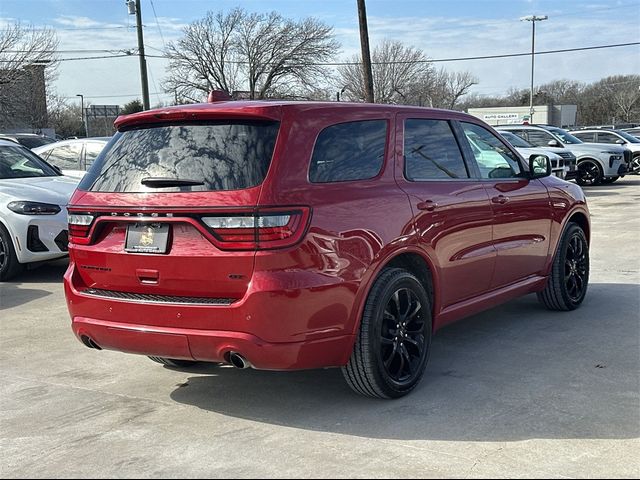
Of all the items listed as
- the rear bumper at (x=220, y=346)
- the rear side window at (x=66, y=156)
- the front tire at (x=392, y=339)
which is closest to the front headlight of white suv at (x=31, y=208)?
the rear side window at (x=66, y=156)

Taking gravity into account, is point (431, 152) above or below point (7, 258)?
above

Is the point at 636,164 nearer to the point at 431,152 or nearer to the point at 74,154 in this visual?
the point at 74,154

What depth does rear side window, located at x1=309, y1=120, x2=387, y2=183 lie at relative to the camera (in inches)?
156

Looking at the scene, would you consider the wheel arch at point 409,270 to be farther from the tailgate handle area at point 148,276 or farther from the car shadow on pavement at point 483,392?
the tailgate handle area at point 148,276

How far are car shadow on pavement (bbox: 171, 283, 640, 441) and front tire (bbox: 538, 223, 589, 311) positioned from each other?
0.41 meters

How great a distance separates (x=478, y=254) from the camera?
503cm

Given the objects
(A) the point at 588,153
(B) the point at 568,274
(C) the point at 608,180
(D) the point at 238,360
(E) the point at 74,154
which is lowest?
(C) the point at 608,180

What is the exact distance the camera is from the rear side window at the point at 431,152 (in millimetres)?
4633

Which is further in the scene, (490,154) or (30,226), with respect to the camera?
(30,226)

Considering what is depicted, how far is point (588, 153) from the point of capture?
786 inches

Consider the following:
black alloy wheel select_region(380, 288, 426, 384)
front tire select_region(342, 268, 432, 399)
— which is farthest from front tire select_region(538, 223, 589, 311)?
black alloy wheel select_region(380, 288, 426, 384)

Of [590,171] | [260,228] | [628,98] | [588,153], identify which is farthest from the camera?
[628,98]

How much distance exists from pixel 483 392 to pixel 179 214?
7.17 feet

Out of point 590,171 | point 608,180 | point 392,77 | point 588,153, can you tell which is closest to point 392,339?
point 588,153
